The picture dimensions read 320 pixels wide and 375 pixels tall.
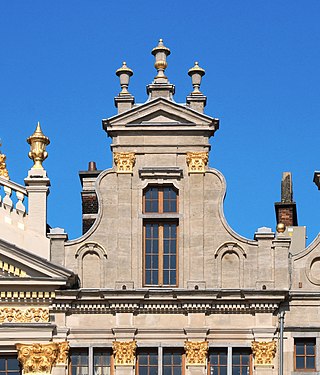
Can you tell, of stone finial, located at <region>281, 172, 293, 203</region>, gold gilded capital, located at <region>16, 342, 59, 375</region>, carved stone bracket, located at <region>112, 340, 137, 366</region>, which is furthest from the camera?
stone finial, located at <region>281, 172, 293, 203</region>

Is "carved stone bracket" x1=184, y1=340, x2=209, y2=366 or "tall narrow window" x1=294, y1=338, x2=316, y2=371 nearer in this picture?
"carved stone bracket" x1=184, y1=340, x2=209, y2=366

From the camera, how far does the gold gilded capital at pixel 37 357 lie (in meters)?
39.1

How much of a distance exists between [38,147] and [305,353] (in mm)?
8471

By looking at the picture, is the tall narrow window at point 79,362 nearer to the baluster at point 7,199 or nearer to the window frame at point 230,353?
the window frame at point 230,353

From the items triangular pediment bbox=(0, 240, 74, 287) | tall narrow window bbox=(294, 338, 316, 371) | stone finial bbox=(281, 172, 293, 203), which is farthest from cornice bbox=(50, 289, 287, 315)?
stone finial bbox=(281, 172, 293, 203)

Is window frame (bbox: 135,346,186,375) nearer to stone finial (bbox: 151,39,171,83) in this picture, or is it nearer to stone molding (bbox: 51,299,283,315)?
stone molding (bbox: 51,299,283,315)

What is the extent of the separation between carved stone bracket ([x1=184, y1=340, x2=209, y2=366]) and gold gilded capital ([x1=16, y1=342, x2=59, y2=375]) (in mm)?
3196

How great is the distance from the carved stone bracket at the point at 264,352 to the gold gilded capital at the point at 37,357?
4.85 m

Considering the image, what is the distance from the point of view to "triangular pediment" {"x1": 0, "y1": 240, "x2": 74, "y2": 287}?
39375 millimetres

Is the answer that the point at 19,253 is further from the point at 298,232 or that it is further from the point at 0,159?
the point at 298,232

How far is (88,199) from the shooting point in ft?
152

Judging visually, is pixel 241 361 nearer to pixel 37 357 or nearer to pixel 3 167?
pixel 37 357

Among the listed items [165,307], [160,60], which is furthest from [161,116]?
[165,307]

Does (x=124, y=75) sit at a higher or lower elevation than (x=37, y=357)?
higher
